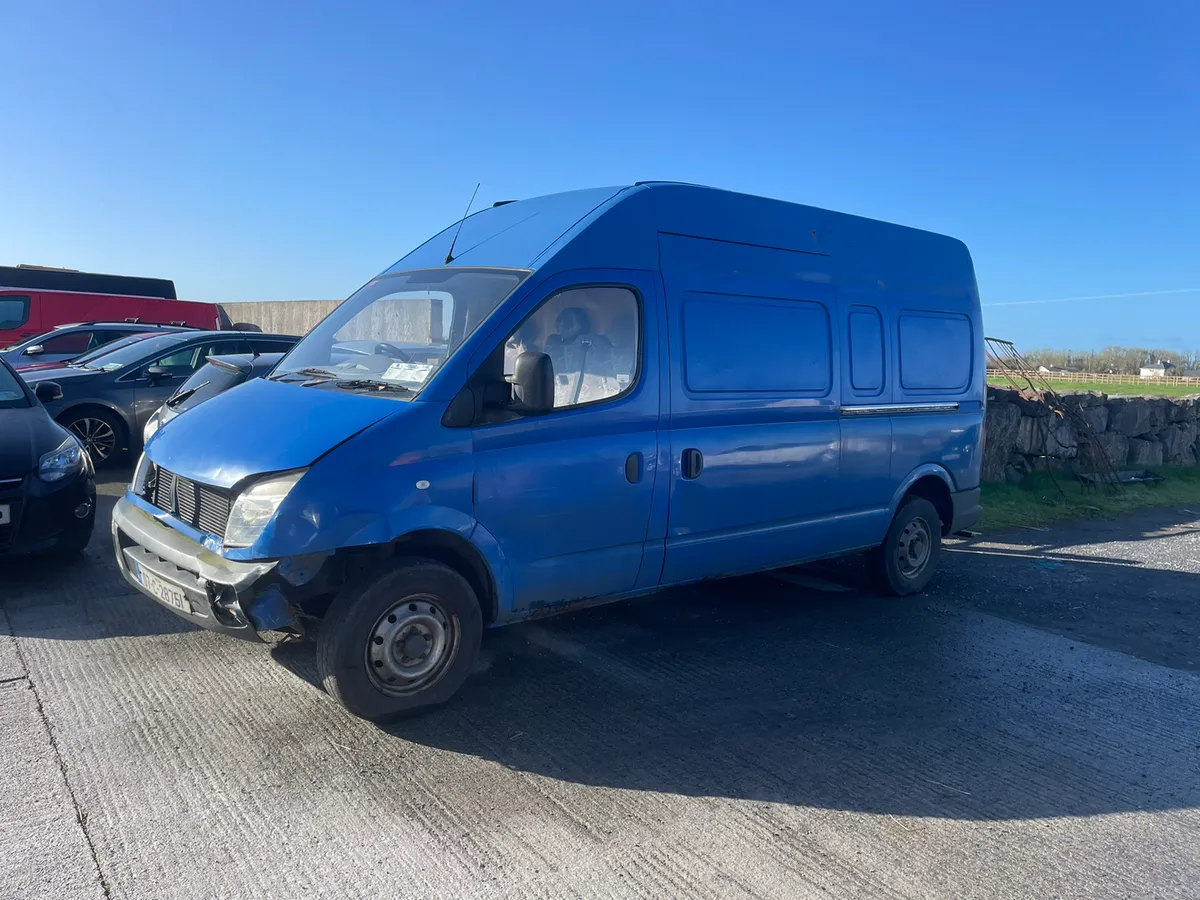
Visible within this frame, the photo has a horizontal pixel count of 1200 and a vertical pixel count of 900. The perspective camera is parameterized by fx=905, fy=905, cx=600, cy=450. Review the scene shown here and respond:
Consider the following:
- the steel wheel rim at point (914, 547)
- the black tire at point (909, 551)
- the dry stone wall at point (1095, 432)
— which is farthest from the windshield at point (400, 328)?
the dry stone wall at point (1095, 432)

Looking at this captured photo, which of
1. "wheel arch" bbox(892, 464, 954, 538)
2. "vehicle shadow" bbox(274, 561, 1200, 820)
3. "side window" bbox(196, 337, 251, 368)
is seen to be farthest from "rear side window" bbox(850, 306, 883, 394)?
"side window" bbox(196, 337, 251, 368)

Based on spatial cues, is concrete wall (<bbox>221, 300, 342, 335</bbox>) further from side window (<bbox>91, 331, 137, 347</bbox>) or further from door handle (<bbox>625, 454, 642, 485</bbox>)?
door handle (<bbox>625, 454, 642, 485</bbox>)

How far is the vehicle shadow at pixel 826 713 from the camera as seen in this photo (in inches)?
156

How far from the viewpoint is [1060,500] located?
39.8ft

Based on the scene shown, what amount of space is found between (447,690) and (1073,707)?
3.42 metres

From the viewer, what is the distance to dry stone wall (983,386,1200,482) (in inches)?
487

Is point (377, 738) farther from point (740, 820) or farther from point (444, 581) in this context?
point (740, 820)

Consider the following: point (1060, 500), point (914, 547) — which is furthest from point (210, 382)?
point (1060, 500)

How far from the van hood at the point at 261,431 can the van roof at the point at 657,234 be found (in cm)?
122

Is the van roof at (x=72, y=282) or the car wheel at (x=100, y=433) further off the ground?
the van roof at (x=72, y=282)

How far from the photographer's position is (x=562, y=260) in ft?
15.5

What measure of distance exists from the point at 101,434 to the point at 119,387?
56cm

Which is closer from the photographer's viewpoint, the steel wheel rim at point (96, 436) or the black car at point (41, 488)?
the black car at point (41, 488)

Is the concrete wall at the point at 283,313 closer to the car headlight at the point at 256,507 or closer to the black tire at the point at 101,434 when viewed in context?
the black tire at the point at 101,434
